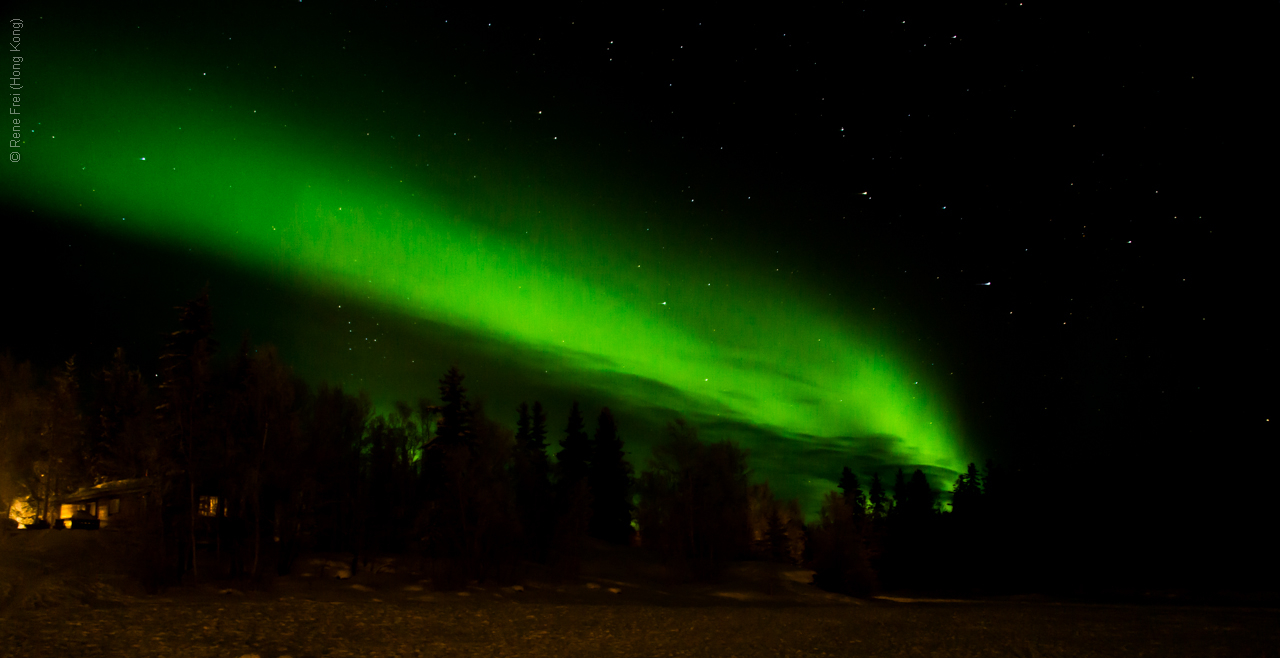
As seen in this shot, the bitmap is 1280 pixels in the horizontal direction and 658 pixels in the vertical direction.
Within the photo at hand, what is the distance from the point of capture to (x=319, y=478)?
33.2 meters

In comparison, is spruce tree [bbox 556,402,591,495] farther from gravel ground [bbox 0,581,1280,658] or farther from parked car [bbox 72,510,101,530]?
gravel ground [bbox 0,581,1280,658]

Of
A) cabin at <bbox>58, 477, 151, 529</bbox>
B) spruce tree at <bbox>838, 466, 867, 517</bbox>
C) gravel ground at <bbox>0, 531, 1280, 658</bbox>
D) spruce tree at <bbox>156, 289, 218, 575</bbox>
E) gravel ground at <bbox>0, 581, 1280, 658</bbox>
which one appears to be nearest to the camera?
gravel ground at <bbox>0, 581, 1280, 658</bbox>

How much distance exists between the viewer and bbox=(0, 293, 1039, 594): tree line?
85.0ft

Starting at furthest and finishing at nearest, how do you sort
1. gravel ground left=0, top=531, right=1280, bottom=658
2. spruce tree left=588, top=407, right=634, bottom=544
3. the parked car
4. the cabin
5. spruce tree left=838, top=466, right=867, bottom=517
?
spruce tree left=838, top=466, right=867, bottom=517 < spruce tree left=588, top=407, right=634, bottom=544 < the cabin < the parked car < gravel ground left=0, top=531, right=1280, bottom=658

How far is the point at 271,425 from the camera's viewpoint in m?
26.7

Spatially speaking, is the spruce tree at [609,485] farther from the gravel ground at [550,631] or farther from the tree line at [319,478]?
the gravel ground at [550,631]

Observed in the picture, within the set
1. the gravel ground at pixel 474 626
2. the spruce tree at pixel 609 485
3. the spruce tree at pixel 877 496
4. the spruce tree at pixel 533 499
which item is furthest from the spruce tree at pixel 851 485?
the gravel ground at pixel 474 626

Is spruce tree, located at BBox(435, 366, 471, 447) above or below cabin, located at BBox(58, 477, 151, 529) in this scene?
above

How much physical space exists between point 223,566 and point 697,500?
23.9 m

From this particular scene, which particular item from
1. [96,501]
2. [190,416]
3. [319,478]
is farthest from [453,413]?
[96,501]

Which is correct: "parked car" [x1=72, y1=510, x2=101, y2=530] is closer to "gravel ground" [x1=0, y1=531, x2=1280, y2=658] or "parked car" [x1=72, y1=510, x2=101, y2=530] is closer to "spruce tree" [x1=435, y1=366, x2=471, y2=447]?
"gravel ground" [x1=0, y1=531, x2=1280, y2=658]

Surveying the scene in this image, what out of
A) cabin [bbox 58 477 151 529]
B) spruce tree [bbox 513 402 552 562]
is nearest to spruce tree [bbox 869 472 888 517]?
spruce tree [bbox 513 402 552 562]

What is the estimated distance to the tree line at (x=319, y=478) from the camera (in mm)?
25906

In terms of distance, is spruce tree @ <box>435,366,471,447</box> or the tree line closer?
the tree line
